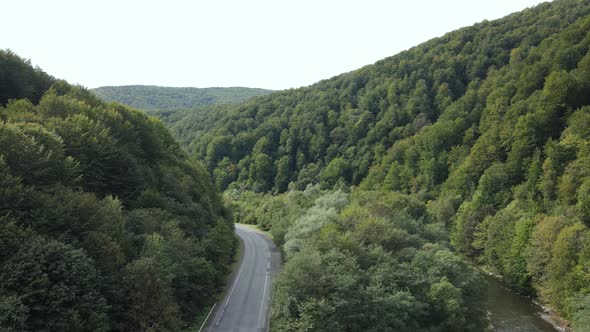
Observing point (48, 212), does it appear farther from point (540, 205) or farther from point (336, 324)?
point (540, 205)

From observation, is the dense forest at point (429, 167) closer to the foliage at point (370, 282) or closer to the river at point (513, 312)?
the foliage at point (370, 282)

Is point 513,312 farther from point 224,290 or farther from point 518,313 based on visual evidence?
point 224,290

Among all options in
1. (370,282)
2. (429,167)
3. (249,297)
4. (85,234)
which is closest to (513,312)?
(370,282)

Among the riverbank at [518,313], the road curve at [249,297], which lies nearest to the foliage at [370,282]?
the road curve at [249,297]

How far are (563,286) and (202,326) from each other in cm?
3466

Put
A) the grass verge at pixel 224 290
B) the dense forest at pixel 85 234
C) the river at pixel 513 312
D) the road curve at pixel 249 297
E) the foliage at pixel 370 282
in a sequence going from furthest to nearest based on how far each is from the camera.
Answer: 1. the river at pixel 513 312
2. the road curve at pixel 249 297
3. the grass verge at pixel 224 290
4. the foliage at pixel 370 282
5. the dense forest at pixel 85 234

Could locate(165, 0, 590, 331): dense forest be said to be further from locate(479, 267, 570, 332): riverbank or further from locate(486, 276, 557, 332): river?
locate(486, 276, 557, 332): river

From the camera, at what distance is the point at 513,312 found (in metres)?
43.2

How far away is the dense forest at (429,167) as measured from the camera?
32.0 metres

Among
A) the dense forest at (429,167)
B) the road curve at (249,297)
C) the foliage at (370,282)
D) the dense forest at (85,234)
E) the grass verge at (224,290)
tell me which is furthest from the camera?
the dense forest at (429,167)

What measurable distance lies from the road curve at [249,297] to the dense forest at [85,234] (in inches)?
69.9

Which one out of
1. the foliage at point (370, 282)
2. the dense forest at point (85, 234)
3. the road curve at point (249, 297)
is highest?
the dense forest at point (85, 234)

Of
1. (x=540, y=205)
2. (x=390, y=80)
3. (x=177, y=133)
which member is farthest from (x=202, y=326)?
(x=177, y=133)

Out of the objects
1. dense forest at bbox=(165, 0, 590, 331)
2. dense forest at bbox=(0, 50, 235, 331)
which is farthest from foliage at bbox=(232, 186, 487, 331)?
dense forest at bbox=(0, 50, 235, 331)
